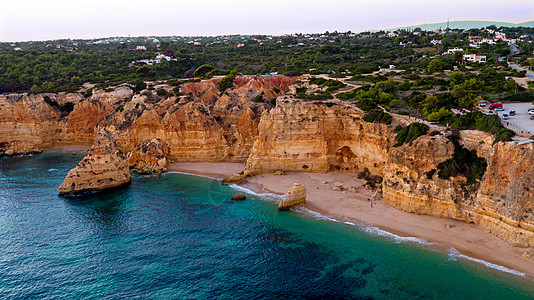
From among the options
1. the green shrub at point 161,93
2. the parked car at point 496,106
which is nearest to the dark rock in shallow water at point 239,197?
the parked car at point 496,106

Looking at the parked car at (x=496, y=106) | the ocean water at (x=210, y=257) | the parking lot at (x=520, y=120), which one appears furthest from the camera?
the parked car at (x=496, y=106)

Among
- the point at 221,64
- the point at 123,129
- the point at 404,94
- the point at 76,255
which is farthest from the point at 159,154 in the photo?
the point at 221,64

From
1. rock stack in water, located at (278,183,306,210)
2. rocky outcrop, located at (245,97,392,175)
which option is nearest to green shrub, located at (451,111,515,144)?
rocky outcrop, located at (245,97,392,175)

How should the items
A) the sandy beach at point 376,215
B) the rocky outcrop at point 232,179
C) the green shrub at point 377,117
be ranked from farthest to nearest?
the rocky outcrop at point 232,179 < the green shrub at point 377,117 < the sandy beach at point 376,215

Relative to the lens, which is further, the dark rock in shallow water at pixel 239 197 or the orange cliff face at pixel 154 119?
the orange cliff face at pixel 154 119

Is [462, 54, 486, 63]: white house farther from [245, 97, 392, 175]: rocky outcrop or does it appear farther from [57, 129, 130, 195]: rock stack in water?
[57, 129, 130, 195]: rock stack in water

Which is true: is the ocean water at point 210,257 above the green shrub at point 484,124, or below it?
below

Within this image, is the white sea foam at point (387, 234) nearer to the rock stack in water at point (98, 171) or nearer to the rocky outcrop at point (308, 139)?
the rocky outcrop at point (308, 139)
